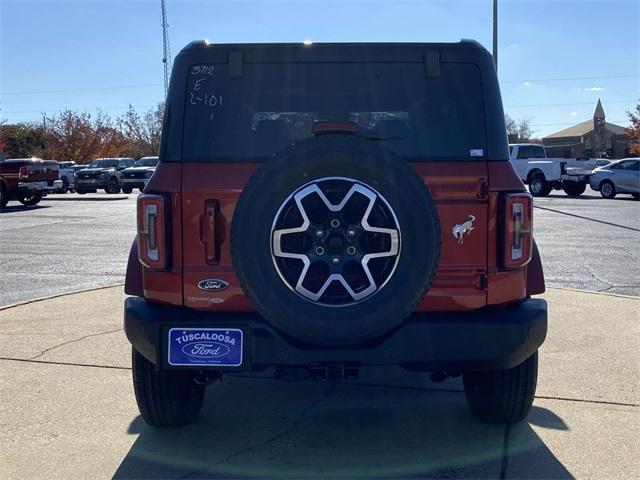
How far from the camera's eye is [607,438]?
13.5ft

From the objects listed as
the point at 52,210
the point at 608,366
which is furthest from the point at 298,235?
the point at 52,210

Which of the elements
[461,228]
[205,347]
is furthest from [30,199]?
[461,228]

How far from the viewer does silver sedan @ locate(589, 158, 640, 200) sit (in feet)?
86.3

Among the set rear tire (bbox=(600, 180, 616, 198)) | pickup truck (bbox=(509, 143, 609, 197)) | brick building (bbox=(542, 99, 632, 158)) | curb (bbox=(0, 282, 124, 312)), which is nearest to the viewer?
curb (bbox=(0, 282, 124, 312))

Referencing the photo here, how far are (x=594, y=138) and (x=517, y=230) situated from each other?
93741 mm

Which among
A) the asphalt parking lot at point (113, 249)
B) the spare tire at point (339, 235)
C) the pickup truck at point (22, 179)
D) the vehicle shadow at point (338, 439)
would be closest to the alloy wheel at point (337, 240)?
the spare tire at point (339, 235)

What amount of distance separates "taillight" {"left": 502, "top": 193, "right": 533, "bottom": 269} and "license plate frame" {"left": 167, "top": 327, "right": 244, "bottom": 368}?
1325 mm

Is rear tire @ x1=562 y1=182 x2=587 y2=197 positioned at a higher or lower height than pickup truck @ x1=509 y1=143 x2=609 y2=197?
lower

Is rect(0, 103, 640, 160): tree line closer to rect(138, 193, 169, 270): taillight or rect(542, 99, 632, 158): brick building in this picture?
rect(542, 99, 632, 158): brick building

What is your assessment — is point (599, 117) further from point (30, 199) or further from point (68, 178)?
point (30, 199)

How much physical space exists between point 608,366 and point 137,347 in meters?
3.42

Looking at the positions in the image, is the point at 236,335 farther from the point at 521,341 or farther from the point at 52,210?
the point at 52,210

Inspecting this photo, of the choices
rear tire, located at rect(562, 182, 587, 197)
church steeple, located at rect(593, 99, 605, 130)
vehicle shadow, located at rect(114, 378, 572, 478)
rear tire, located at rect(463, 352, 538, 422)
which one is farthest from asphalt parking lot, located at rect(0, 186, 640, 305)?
church steeple, located at rect(593, 99, 605, 130)

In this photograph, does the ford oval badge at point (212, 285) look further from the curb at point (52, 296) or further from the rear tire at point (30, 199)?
the rear tire at point (30, 199)
